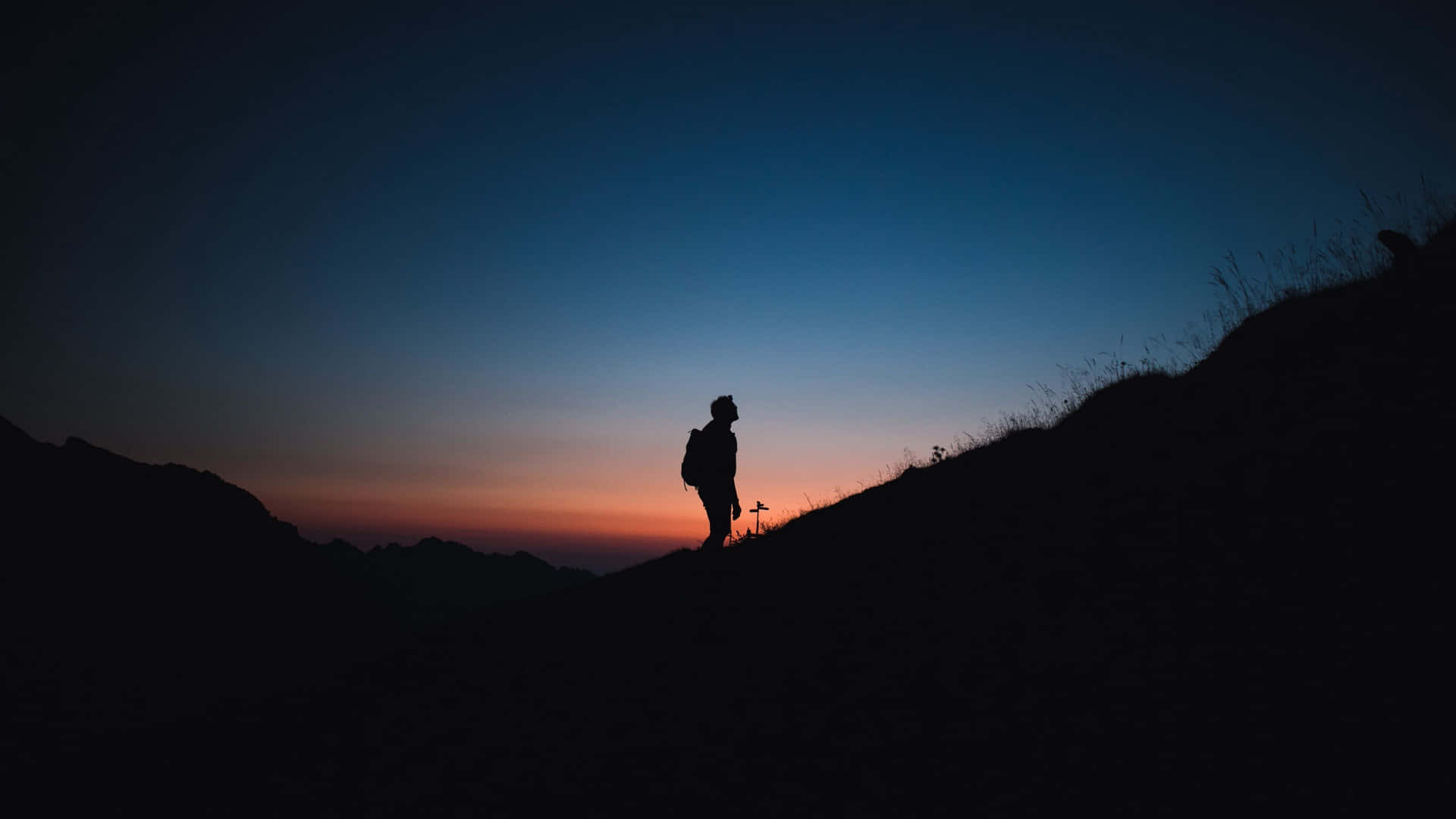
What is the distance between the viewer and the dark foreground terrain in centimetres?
319

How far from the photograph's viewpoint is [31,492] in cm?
11581

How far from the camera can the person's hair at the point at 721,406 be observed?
11711mm

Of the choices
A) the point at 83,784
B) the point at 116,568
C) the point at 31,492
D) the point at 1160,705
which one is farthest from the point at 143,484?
the point at 1160,705

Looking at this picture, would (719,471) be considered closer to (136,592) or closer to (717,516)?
(717,516)

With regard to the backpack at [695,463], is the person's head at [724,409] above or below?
above

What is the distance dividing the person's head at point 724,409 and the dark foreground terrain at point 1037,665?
3768 mm

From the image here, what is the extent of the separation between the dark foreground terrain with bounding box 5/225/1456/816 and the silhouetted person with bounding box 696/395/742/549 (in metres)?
2.84

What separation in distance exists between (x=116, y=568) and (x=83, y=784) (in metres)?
157

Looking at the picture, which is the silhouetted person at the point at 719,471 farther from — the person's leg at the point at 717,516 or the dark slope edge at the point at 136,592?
the dark slope edge at the point at 136,592

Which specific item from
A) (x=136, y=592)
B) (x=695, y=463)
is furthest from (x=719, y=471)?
(x=136, y=592)

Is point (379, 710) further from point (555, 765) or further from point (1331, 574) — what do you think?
point (1331, 574)

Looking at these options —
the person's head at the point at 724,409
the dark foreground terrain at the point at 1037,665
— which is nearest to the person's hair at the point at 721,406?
the person's head at the point at 724,409

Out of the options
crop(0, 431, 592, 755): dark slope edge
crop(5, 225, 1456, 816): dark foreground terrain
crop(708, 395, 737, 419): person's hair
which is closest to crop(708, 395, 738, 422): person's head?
crop(708, 395, 737, 419): person's hair

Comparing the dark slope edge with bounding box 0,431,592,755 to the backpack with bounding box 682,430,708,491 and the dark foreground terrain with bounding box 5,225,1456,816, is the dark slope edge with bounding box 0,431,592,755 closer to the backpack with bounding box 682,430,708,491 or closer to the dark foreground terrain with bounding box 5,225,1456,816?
the backpack with bounding box 682,430,708,491
